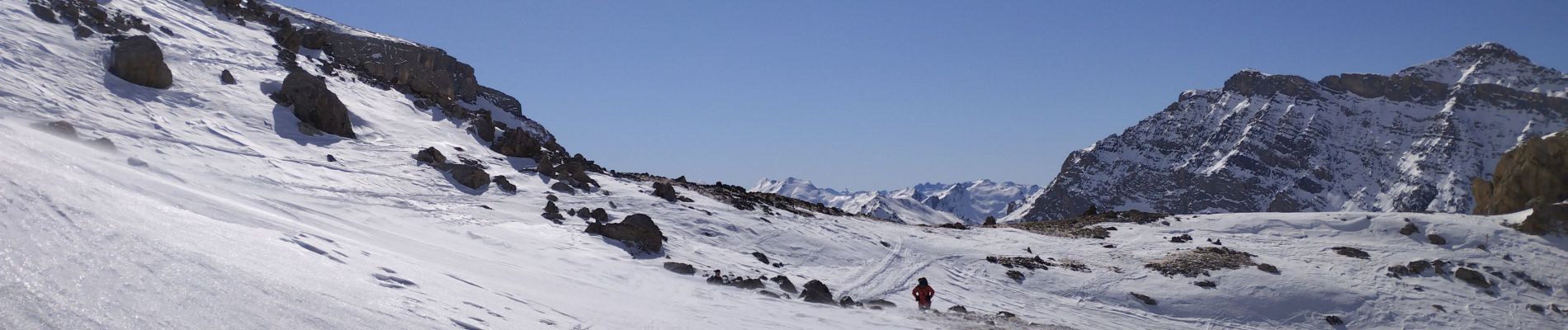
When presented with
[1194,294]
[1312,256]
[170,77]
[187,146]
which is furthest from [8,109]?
[1312,256]

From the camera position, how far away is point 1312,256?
97.7 feet

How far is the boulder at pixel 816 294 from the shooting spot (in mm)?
18562

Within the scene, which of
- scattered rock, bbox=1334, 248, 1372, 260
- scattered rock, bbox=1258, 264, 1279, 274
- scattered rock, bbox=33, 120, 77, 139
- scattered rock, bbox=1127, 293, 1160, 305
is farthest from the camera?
scattered rock, bbox=1334, 248, 1372, 260

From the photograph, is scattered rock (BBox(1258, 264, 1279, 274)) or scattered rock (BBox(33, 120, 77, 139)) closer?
scattered rock (BBox(33, 120, 77, 139))

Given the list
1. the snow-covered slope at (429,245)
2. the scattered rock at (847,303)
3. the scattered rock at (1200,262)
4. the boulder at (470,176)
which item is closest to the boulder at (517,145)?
the snow-covered slope at (429,245)

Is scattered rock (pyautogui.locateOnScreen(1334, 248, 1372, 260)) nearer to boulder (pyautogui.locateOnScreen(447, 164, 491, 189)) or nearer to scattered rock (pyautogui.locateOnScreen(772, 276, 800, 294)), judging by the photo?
scattered rock (pyautogui.locateOnScreen(772, 276, 800, 294))

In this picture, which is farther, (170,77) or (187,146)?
(170,77)

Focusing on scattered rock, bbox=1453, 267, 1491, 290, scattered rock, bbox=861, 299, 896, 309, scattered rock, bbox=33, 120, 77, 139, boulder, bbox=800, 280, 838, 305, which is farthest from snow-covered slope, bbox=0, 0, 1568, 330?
boulder, bbox=800, 280, 838, 305

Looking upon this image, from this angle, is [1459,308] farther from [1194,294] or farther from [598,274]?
[598,274]

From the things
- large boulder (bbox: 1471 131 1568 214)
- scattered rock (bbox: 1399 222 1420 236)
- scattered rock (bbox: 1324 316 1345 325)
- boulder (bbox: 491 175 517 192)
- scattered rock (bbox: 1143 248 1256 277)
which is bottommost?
boulder (bbox: 491 175 517 192)

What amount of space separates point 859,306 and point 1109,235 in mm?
18891

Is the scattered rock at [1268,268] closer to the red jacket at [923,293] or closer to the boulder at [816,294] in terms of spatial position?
the red jacket at [923,293]

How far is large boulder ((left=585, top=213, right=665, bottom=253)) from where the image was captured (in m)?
22.3

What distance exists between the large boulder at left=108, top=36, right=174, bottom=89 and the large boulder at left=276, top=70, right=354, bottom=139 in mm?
3740
